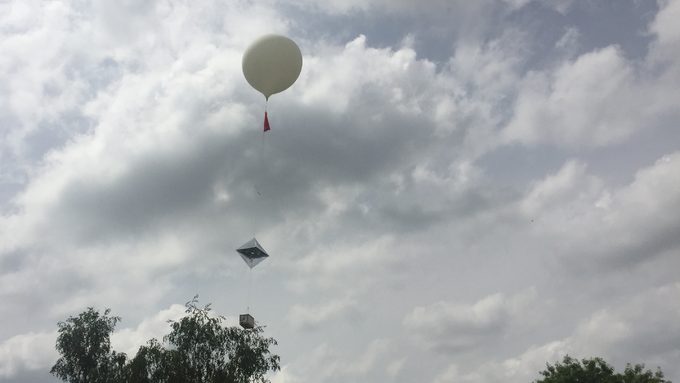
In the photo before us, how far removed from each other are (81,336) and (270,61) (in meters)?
32.8

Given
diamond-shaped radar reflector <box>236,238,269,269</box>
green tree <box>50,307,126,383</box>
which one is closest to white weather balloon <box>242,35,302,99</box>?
diamond-shaped radar reflector <box>236,238,269,269</box>

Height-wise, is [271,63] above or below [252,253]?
above

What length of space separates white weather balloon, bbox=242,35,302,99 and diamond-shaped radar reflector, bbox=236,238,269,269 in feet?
33.3

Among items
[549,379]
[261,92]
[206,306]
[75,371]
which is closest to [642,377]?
[549,379]

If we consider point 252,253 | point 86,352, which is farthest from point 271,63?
point 86,352

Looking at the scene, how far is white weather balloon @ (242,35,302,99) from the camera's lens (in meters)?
19.4

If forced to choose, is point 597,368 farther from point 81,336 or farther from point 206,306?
point 81,336

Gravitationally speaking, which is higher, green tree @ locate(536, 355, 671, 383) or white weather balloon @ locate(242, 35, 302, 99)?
white weather balloon @ locate(242, 35, 302, 99)

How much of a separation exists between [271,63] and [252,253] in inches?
471

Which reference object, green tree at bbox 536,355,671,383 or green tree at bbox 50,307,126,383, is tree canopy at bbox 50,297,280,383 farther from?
green tree at bbox 536,355,671,383

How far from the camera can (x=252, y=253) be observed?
Answer: 28.0 metres

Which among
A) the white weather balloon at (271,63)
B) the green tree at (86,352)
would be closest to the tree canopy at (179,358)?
the green tree at (86,352)

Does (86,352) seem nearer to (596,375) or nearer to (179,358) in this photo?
(179,358)

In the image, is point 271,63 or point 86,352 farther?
point 86,352
